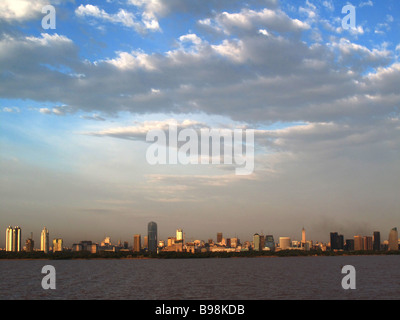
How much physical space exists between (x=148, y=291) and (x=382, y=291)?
151ft
